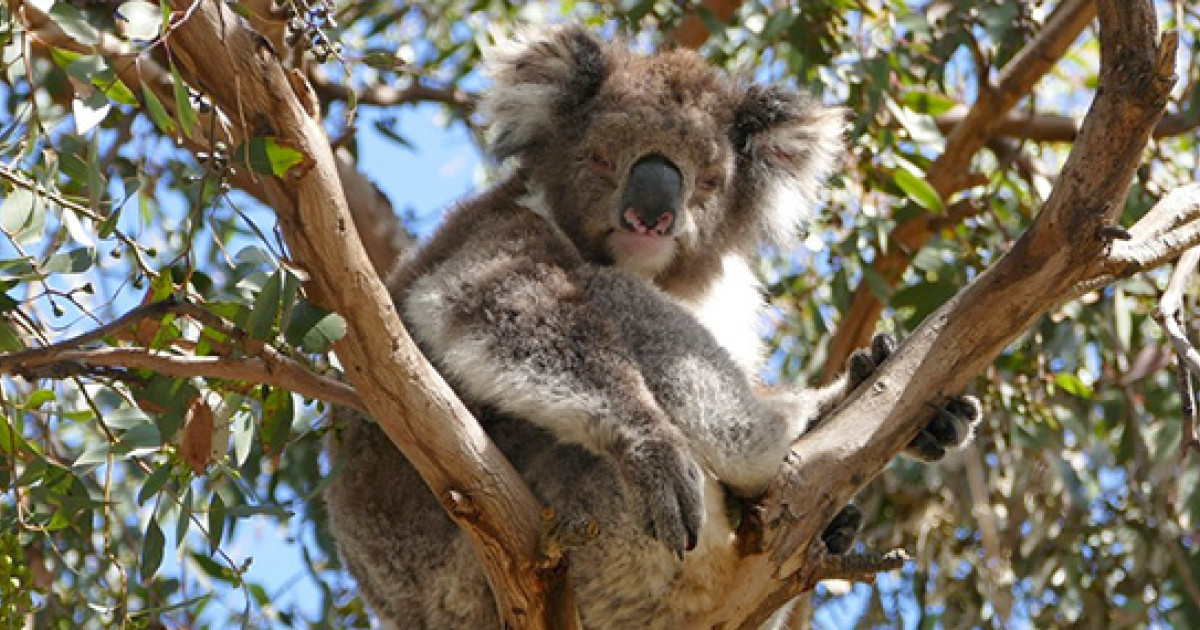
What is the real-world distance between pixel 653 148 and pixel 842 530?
3.17 ft

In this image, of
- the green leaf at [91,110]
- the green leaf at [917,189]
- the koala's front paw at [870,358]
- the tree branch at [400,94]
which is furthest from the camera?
the tree branch at [400,94]

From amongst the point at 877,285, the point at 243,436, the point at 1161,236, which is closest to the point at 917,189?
the point at 877,285

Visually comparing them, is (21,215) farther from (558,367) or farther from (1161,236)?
(1161,236)

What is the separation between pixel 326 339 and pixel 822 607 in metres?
2.65

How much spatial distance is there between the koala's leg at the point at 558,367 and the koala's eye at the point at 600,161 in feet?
1.68

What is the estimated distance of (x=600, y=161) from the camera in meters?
3.46

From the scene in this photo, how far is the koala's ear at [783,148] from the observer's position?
3656 millimetres

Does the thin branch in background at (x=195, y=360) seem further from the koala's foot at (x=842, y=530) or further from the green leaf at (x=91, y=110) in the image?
the koala's foot at (x=842, y=530)

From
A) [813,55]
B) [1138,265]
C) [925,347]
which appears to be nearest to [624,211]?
[925,347]

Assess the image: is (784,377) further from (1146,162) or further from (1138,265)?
(1138,265)

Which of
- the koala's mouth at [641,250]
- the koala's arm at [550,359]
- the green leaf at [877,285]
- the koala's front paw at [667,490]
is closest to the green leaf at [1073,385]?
the green leaf at [877,285]

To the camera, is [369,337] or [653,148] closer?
[369,337]

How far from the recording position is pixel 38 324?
10.3ft

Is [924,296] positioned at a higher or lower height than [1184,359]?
higher
